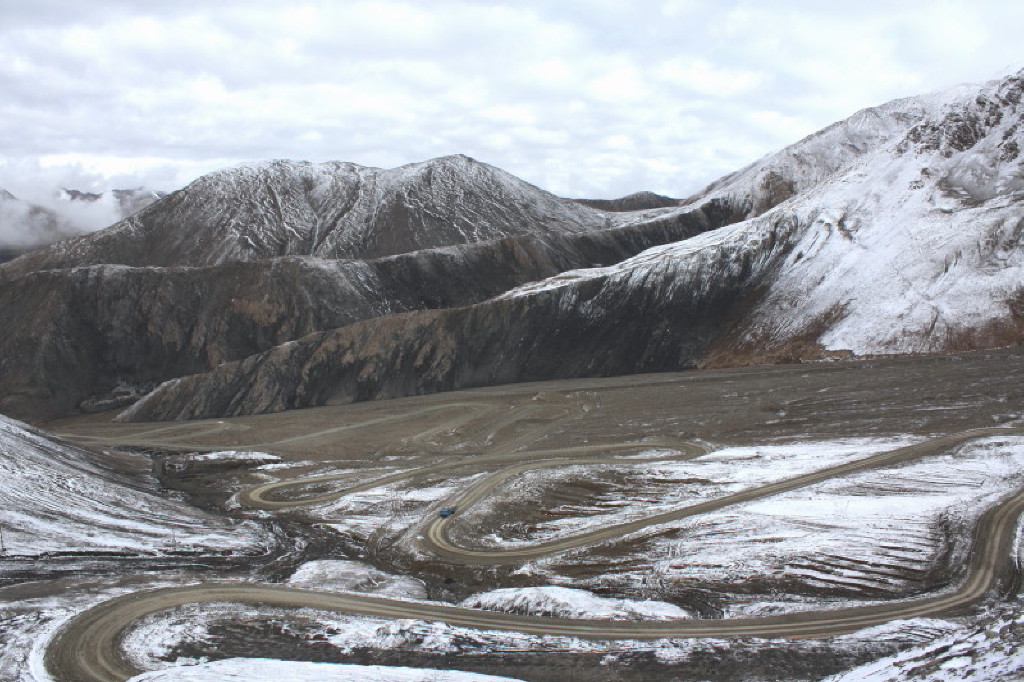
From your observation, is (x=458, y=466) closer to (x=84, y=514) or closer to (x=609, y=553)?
(x=609, y=553)

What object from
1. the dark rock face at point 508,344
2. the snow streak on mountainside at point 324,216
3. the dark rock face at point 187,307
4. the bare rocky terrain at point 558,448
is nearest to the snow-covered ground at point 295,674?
the bare rocky terrain at point 558,448

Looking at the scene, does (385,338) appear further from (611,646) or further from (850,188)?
(611,646)

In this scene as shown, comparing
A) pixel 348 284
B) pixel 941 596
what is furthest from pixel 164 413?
pixel 941 596

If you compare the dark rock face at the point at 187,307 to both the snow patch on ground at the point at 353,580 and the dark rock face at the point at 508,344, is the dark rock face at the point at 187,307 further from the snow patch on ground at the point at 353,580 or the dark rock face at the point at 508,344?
the snow patch on ground at the point at 353,580

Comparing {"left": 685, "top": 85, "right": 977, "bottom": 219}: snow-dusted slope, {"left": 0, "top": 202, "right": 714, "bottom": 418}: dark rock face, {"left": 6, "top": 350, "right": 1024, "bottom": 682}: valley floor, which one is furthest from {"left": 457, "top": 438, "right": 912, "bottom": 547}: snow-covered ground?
{"left": 685, "top": 85, "right": 977, "bottom": 219}: snow-dusted slope

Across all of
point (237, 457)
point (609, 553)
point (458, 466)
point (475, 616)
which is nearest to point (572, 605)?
point (475, 616)

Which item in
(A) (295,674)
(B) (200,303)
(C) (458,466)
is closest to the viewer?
(A) (295,674)
